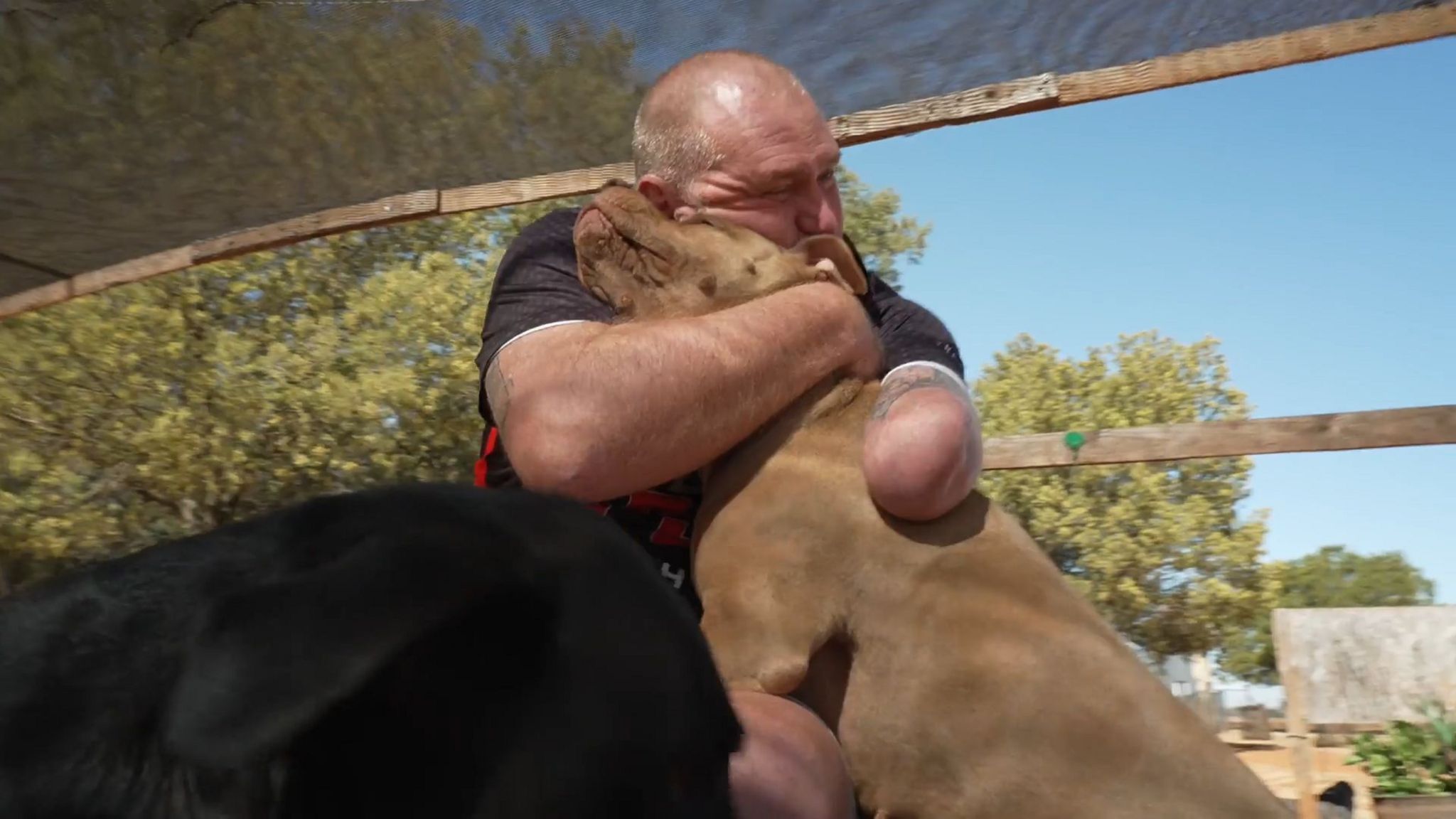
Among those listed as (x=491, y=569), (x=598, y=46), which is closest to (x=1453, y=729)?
(x=598, y=46)

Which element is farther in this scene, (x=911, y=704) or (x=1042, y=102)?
(x=1042, y=102)

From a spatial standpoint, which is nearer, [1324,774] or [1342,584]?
[1324,774]

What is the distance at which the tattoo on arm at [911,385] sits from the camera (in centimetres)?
170

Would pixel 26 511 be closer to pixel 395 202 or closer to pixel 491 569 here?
pixel 395 202

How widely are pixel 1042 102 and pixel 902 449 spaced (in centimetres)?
220

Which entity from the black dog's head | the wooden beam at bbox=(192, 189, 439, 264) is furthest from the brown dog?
the wooden beam at bbox=(192, 189, 439, 264)

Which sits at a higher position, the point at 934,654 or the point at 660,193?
the point at 660,193

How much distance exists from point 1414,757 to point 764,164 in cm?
742

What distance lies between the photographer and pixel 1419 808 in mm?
5594

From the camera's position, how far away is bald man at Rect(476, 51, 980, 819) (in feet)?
5.08

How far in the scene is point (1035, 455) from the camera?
15.0 ft

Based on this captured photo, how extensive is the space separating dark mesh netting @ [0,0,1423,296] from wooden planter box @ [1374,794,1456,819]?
4.13 metres

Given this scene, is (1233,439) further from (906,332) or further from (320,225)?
(320,225)

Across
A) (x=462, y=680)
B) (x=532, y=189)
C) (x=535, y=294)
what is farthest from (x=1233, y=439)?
(x=462, y=680)
